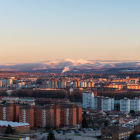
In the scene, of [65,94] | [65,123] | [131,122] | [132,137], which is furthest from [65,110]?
[65,94]

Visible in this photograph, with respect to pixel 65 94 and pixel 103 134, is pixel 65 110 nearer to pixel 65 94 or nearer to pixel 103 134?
pixel 103 134

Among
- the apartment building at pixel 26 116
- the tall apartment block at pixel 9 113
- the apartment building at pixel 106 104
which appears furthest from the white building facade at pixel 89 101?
the apartment building at pixel 26 116

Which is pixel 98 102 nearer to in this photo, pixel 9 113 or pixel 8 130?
pixel 9 113

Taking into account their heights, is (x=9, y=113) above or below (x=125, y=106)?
above

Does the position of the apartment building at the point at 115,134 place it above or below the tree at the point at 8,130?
above

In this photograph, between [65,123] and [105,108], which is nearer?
[65,123]

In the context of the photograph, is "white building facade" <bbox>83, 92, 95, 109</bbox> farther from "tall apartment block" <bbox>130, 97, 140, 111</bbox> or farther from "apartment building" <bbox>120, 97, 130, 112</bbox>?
"tall apartment block" <bbox>130, 97, 140, 111</bbox>

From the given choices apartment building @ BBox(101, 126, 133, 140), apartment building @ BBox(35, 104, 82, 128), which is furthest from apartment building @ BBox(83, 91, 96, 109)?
apartment building @ BBox(101, 126, 133, 140)

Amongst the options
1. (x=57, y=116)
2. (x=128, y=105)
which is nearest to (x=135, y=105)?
(x=128, y=105)

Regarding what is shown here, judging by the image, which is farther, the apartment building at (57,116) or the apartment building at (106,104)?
the apartment building at (106,104)

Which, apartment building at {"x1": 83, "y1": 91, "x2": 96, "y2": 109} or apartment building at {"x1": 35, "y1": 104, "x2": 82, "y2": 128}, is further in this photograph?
apartment building at {"x1": 83, "y1": 91, "x2": 96, "y2": 109}

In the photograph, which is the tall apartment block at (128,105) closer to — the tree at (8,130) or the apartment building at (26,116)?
the apartment building at (26,116)
